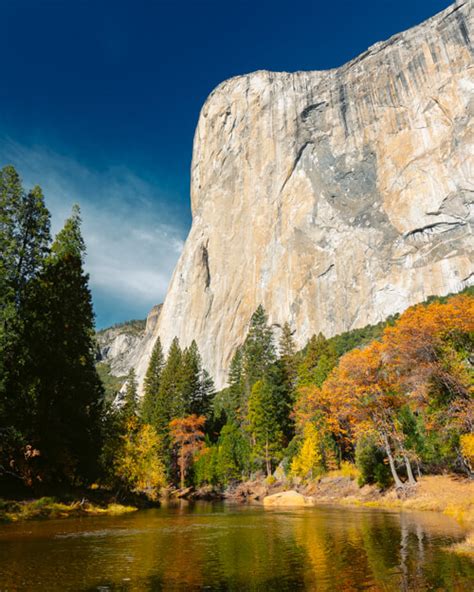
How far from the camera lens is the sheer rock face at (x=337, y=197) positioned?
89.5 meters

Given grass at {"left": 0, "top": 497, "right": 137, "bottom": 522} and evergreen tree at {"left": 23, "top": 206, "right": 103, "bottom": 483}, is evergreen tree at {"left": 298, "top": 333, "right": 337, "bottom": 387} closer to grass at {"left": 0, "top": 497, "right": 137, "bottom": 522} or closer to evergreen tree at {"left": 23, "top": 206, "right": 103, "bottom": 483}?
evergreen tree at {"left": 23, "top": 206, "right": 103, "bottom": 483}

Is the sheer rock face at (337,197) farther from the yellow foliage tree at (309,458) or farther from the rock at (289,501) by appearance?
the rock at (289,501)

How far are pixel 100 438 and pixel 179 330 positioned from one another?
99.4 meters

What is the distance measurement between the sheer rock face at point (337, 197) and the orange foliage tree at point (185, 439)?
41742mm

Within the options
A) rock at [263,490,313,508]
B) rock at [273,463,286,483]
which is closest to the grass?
rock at [263,490,313,508]

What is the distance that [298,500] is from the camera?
1479 inches

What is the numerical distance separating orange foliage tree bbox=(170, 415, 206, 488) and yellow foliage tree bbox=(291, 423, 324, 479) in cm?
1881

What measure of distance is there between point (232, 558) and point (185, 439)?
5140 centimetres

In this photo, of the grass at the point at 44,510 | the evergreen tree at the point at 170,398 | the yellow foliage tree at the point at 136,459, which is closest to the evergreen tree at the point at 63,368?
the grass at the point at 44,510

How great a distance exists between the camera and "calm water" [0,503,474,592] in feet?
30.6

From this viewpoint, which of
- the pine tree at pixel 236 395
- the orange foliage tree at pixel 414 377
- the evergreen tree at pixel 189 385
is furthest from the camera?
the pine tree at pixel 236 395

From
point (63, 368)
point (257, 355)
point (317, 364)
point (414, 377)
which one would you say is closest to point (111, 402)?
point (63, 368)

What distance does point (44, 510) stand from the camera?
827 inches

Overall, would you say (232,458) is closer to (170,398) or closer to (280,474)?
(280,474)
